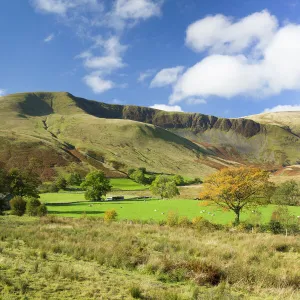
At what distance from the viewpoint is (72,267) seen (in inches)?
550

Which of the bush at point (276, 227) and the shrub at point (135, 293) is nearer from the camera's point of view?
the shrub at point (135, 293)

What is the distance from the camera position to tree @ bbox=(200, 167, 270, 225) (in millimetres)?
41875

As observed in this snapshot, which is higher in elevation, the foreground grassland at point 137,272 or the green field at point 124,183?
the foreground grassland at point 137,272

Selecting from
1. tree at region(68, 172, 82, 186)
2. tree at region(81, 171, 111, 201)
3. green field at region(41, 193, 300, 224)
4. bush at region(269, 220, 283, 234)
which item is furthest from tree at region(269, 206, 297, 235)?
tree at region(68, 172, 82, 186)

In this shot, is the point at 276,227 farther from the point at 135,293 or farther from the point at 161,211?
the point at 135,293

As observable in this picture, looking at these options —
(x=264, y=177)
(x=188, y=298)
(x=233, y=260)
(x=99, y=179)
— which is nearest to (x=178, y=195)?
(x=99, y=179)

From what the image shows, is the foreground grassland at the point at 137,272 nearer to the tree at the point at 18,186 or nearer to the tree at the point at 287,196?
the tree at the point at 18,186

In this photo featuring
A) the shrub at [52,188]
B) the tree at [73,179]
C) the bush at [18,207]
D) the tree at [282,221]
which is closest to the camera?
the tree at [282,221]

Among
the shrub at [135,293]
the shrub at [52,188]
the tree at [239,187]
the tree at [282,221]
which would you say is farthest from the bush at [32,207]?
the shrub at [52,188]

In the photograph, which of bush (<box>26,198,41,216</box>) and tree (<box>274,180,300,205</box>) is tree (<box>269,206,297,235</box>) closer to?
tree (<box>274,180,300,205</box>)

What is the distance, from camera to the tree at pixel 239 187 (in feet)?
137

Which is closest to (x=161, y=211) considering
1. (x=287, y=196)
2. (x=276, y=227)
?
(x=276, y=227)

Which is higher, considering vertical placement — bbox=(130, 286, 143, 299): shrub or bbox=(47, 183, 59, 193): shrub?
bbox=(130, 286, 143, 299): shrub

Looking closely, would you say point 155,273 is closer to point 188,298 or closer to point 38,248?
point 188,298
